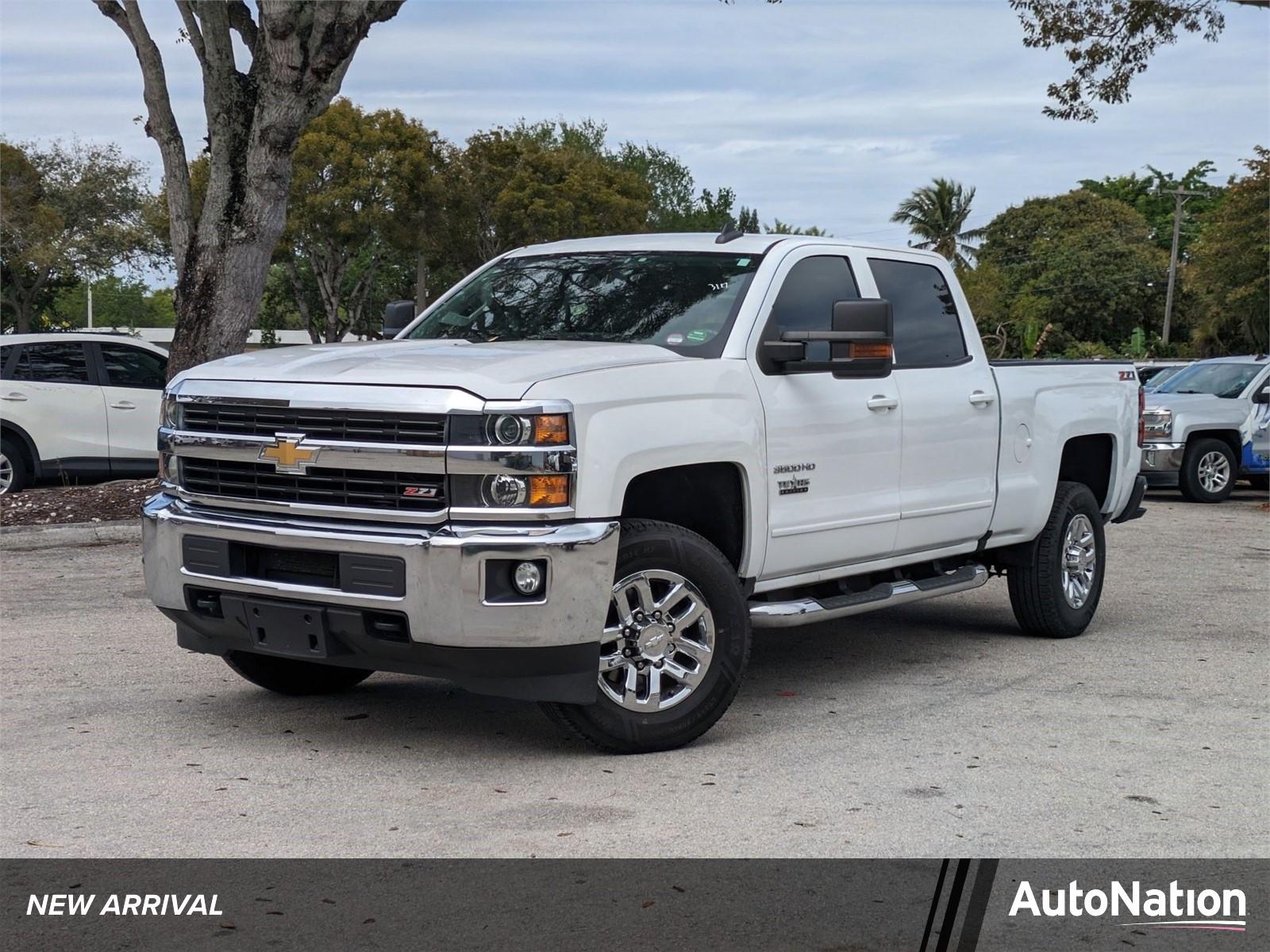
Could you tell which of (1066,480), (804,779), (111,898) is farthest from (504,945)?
(1066,480)

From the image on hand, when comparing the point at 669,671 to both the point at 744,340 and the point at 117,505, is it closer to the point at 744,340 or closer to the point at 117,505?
the point at 744,340

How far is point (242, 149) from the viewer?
Result: 1398 centimetres

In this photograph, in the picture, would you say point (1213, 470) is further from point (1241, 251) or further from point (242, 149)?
point (1241, 251)

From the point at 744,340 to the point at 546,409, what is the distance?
1.33 metres

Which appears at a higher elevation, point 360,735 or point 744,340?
point 744,340

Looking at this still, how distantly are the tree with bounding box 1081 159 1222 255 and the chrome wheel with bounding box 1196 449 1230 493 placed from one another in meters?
66.0

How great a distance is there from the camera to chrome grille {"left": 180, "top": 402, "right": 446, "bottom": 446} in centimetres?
547

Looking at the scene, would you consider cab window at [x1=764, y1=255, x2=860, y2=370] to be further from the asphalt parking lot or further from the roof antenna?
the asphalt parking lot

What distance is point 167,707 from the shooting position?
21.7 feet

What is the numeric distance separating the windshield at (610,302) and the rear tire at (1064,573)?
275 centimetres

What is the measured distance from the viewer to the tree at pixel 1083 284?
73.7m

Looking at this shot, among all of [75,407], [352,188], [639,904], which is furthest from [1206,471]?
[352,188]

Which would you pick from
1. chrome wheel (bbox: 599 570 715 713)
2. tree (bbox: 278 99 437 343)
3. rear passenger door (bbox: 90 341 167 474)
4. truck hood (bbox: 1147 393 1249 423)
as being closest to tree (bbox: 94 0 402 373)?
rear passenger door (bbox: 90 341 167 474)

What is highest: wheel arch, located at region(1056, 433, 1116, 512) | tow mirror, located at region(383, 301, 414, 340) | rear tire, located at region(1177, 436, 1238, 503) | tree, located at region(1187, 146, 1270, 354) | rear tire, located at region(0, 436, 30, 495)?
tree, located at region(1187, 146, 1270, 354)
